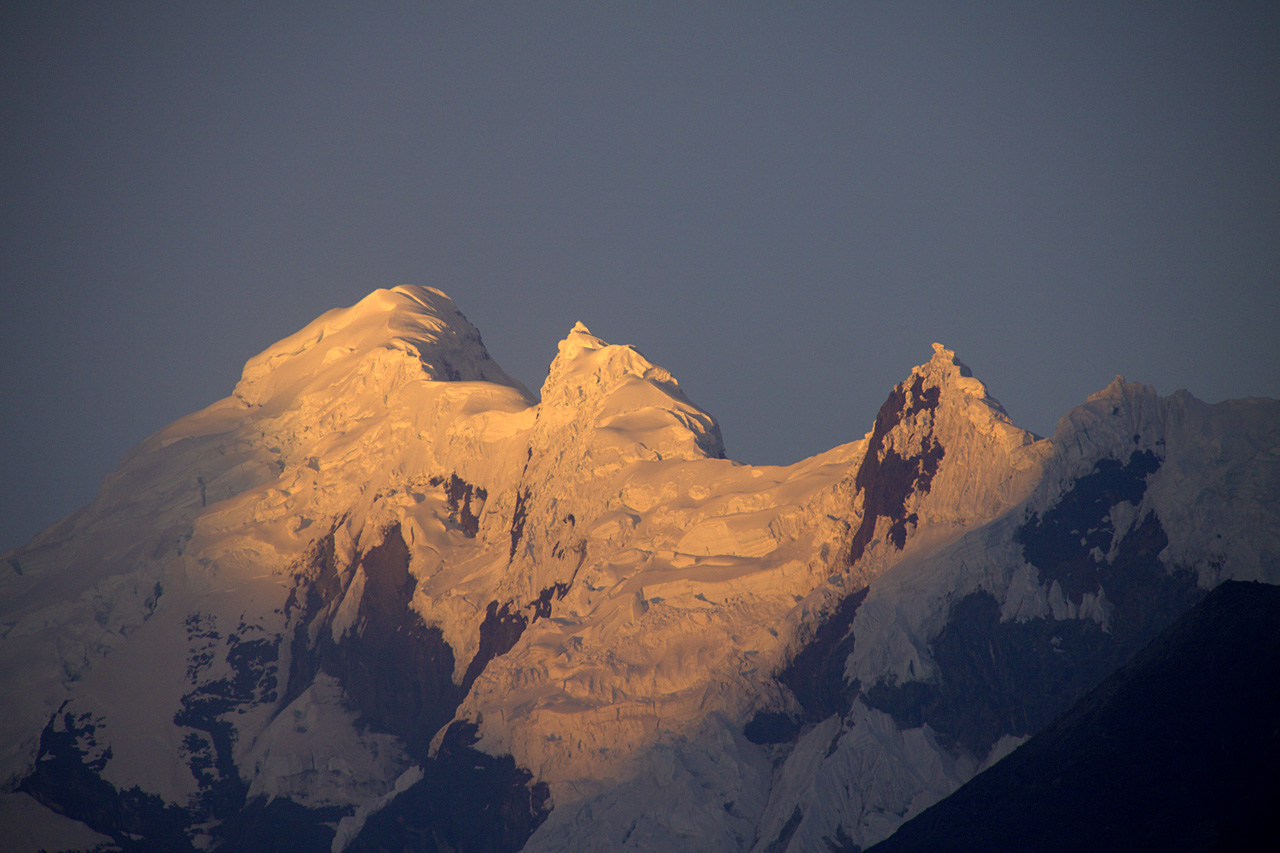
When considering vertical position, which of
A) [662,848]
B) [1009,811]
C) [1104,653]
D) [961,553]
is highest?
[961,553]

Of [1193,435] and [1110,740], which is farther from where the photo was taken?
[1193,435]

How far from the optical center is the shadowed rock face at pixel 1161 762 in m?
94.4

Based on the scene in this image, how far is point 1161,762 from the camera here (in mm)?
100125

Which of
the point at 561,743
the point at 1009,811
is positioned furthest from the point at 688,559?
the point at 1009,811

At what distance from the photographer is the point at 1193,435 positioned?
506 ft

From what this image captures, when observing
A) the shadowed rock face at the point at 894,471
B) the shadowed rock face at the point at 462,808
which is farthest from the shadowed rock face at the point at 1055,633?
the shadowed rock face at the point at 462,808

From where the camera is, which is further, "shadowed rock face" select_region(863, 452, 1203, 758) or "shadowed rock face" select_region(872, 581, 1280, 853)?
"shadowed rock face" select_region(863, 452, 1203, 758)

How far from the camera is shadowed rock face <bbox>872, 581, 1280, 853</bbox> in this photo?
94.4m

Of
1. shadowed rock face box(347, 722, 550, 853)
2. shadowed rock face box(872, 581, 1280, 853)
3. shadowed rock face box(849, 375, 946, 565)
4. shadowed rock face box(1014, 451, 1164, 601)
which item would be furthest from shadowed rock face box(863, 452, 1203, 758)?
shadowed rock face box(347, 722, 550, 853)

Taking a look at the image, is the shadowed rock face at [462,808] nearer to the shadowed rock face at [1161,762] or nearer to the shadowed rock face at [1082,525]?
the shadowed rock face at [1082,525]

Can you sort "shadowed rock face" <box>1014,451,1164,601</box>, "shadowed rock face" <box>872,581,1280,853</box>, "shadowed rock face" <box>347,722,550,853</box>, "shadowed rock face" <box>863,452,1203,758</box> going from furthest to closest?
"shadowed rock face" <box>347,722,550,853</box> → "shadowed rock face" <box>1014,451,1164,601</box> → "shadowed rock face" <box>863,452,1203,758</box> → "shadowed rock face" <box>872,581,1280,853</box>

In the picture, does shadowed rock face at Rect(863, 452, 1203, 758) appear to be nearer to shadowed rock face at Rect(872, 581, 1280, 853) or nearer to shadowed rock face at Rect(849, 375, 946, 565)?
shadowed rock face at Rect(849, 375, 946, 565)

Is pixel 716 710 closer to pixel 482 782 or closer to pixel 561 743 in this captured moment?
pixel 561 743

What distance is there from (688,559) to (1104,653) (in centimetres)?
6182
